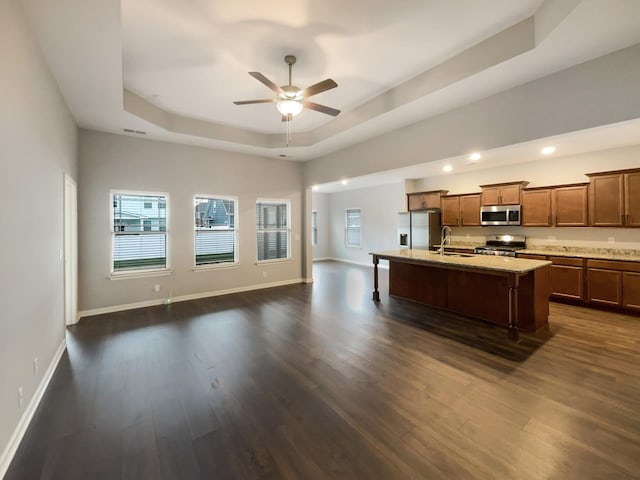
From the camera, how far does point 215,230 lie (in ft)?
20.3

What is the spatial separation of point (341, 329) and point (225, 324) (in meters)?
1.76

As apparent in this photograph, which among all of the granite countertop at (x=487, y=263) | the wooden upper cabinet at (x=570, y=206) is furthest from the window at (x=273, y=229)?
the wooden upper cabinet at (x=570, y=206)

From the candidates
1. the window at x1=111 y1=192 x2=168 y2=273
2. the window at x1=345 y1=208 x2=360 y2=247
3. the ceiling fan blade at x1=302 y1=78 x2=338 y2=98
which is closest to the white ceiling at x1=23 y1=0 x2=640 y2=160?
the ceiling fan blade at x1=302 y1=78 x2=338 y2=98

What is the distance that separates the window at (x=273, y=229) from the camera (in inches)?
269

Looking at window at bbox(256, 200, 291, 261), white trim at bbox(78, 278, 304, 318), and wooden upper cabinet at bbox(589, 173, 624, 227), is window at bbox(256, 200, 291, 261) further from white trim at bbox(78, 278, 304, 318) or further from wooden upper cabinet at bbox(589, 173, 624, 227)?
wooden upper cabinet at bbox(589, 173, 624, 227)

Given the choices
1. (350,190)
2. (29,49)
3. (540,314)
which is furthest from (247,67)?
(350,190)

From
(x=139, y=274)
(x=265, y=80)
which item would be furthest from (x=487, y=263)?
(x=139, y=274)

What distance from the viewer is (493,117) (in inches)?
145

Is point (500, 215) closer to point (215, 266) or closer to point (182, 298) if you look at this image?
point (215, 266)

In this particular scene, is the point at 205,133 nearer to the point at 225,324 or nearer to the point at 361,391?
the point at 225,324

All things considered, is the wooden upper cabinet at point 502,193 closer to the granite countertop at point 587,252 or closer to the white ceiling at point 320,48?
the granite countertop at point 587,252

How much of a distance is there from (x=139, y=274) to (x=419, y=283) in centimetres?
514

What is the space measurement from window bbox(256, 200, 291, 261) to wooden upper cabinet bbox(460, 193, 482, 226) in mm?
4359

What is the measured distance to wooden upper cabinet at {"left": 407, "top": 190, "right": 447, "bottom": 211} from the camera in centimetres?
765
